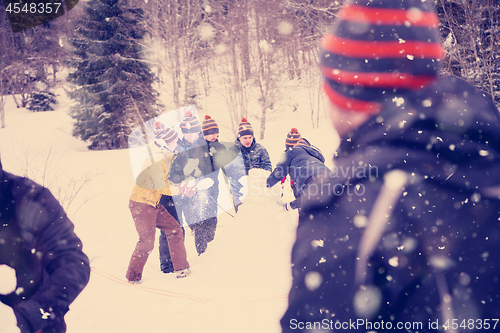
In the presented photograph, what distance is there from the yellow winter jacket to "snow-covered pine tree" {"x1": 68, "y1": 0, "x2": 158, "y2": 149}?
1088 cm

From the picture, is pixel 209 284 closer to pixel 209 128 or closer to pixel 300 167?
pixel 300 167

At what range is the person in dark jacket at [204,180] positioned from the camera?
4445 mm

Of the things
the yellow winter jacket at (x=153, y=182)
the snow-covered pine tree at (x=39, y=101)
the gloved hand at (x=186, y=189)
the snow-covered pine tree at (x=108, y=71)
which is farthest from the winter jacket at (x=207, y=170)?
the snow-covered pine tree at (x=39, y=101)

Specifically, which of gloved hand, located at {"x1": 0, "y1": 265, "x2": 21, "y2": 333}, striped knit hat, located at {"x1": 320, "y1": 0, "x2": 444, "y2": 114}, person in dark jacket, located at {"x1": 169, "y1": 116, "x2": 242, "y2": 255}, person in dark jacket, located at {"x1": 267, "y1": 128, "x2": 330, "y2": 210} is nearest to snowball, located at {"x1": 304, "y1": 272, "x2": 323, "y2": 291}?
striped knit hat, located at {"x1": 320, "y1": 0, "x2": 444, "y2": 114}

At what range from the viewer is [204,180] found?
4.59 metres

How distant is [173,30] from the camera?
12.0 m

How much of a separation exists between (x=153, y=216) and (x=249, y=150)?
2171 mm

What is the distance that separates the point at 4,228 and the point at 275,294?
2.33 m

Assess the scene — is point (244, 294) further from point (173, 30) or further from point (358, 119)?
point (173, 30)

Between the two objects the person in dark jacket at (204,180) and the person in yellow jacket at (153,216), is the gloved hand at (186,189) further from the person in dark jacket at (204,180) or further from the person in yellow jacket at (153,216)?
the person in yellow jacket at (153,216)

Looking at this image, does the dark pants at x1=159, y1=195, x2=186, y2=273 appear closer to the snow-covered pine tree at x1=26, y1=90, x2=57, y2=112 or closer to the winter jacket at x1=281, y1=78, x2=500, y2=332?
the winter jacket at x1=281, y1=78, x2=500, y2=332

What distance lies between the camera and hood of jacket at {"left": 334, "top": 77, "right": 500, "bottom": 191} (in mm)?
662

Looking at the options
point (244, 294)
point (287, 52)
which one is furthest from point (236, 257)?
point (287, 52)

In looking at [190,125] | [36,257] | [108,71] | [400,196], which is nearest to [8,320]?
[36,257]
